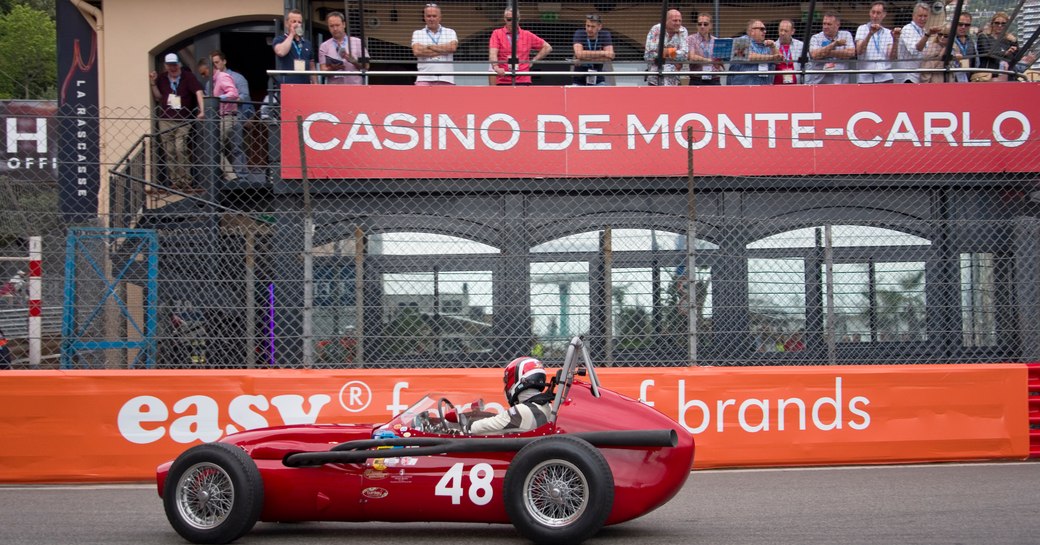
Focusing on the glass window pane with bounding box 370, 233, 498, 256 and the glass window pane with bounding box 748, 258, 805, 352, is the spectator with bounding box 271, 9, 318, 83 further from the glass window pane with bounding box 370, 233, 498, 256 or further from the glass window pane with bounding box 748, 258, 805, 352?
the glass window pane with bounding box 748, 258, 805, 352

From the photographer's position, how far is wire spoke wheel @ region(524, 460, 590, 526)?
18.8ft

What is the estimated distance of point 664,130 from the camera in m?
11.3

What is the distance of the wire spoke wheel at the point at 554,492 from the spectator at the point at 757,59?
23.6 ft

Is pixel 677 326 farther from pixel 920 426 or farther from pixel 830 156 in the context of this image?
pixel 830 156

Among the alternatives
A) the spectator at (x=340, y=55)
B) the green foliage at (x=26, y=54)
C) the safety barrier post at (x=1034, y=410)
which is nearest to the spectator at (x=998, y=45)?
the safety barrier post at (x=1034, y=410)

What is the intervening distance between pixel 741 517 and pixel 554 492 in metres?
1.49

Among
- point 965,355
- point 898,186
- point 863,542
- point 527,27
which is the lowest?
point 863,542

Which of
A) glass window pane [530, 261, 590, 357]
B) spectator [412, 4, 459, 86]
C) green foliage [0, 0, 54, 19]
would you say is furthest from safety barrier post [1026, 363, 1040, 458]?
green foliage [0, 0, 54, 19]

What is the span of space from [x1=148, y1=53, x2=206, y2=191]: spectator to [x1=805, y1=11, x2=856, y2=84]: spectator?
6.68 m

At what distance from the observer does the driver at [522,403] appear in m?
6.20

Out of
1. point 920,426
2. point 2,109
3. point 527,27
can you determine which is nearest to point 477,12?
point 527,27

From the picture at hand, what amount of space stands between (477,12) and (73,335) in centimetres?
534

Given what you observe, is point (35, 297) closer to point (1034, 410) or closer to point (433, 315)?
point (433, 315)

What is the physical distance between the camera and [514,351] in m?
9.48
